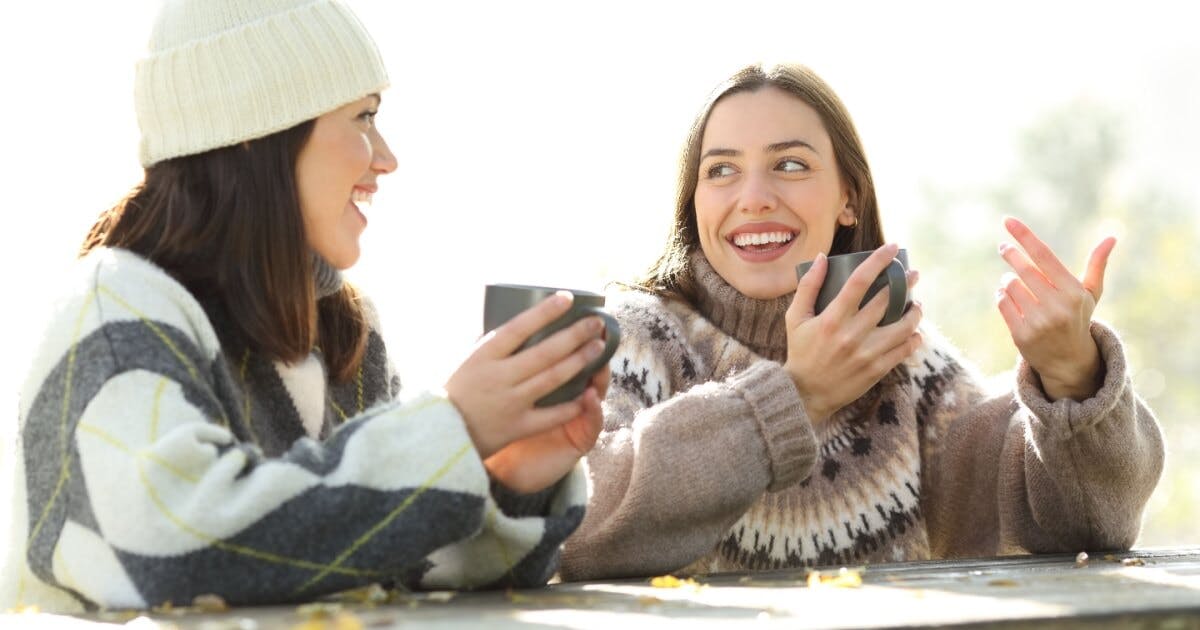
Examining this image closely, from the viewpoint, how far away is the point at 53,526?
55.2 inches

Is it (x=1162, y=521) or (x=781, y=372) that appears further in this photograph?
(x=1162, y=521)

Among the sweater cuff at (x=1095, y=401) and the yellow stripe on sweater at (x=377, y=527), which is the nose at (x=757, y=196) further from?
the yellow stripe on sweater at (x=377, y=527)

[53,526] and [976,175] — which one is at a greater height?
[976,175]

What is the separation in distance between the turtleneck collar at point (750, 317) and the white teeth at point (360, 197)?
0.75 m

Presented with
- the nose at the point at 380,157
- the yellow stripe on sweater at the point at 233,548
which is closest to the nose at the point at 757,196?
the nose at the point at 380,157

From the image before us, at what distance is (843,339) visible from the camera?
1.89 meters

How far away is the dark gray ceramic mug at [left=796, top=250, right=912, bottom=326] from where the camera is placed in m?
1.89

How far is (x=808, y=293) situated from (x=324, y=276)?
67 cm

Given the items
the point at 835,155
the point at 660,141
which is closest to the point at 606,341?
the point at 835,155

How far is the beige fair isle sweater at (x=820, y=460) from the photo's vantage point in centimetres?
187

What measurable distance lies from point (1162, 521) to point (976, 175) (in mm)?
9532

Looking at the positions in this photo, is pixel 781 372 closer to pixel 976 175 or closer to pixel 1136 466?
pixel 1136 466

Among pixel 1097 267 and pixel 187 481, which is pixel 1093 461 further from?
pixel 187 481

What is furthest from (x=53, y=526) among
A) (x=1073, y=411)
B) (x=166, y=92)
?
(x=1073, y=411)
